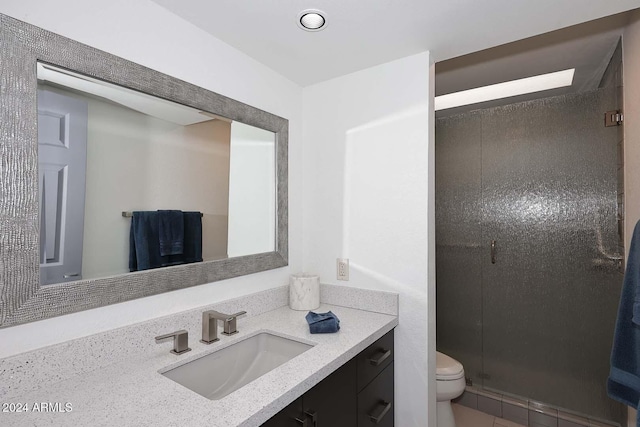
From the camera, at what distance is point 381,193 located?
67.6 inches

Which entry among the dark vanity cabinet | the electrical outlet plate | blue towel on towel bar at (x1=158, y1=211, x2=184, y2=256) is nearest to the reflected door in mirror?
blue towel on towel bar at (x1=158, y1=211, x2=184, y2=256)

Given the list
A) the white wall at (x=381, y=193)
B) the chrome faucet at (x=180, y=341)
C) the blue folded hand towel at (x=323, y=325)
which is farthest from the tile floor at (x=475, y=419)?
the chrome faucet at (x=180, y=341)

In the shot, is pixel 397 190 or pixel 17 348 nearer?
pixel 17 348

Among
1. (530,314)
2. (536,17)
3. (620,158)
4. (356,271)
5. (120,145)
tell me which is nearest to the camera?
(120,145)

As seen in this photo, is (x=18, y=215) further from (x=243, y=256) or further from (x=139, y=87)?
(x=243, y=256)

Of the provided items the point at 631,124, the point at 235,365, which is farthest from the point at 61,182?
the point at 631,124

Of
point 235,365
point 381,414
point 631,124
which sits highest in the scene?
point 631,124

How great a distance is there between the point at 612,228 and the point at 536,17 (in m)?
1.56

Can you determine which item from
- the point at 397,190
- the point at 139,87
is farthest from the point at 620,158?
the point at 139,87

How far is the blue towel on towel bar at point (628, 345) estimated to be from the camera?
131cm

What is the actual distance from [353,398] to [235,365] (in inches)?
19.5

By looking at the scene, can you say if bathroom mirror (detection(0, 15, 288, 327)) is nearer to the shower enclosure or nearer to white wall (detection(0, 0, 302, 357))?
white wall (detection(0, 0, 302, 357))

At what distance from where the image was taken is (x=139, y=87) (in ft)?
3.89

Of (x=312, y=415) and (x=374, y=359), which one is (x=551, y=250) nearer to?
(x=374, y=359)
